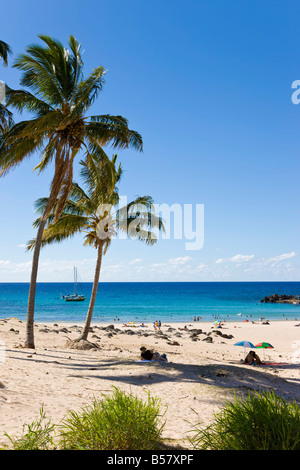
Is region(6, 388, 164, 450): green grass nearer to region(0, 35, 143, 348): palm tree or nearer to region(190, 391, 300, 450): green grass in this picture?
region(190, 391, 300, 450): green grass

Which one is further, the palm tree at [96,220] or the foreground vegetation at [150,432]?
the palm tree at [96,220]

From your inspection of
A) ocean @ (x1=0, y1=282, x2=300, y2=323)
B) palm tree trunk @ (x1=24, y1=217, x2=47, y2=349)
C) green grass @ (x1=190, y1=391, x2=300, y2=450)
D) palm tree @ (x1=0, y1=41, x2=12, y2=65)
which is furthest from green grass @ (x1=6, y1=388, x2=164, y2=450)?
ocean @ (x1=0, y1=282, x2=300, y2=323)

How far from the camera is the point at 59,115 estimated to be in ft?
42.9

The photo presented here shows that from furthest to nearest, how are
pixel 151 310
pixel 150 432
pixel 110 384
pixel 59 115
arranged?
pixel 151 310 < pixel 59 115 < pixel 110 384 < pixel 150 432

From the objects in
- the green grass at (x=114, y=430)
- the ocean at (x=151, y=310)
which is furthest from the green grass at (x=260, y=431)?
the ocean at (x=151, y=310)

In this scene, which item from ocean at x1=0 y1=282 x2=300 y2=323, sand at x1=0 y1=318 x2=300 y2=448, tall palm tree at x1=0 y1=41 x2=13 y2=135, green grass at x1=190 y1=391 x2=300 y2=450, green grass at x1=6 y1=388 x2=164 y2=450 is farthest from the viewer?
ocean at x1=0 y1=282 x2=300 y2=323

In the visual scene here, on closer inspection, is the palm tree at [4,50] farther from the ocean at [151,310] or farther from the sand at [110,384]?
the ocean at [151,310]

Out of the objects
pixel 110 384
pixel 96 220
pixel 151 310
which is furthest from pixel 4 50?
pixel 151 310

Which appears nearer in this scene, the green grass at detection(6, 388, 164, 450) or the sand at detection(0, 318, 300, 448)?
the green grass at detection(6, 388, 164, 450)

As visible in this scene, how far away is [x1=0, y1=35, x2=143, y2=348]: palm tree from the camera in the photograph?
13.5m

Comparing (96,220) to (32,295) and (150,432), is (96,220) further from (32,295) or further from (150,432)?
(150,432)

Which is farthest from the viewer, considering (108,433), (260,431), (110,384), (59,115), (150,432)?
(59,115)

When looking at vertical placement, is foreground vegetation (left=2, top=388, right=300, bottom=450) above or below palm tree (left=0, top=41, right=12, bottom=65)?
below

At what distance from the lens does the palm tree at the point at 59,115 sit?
13.5 metres
